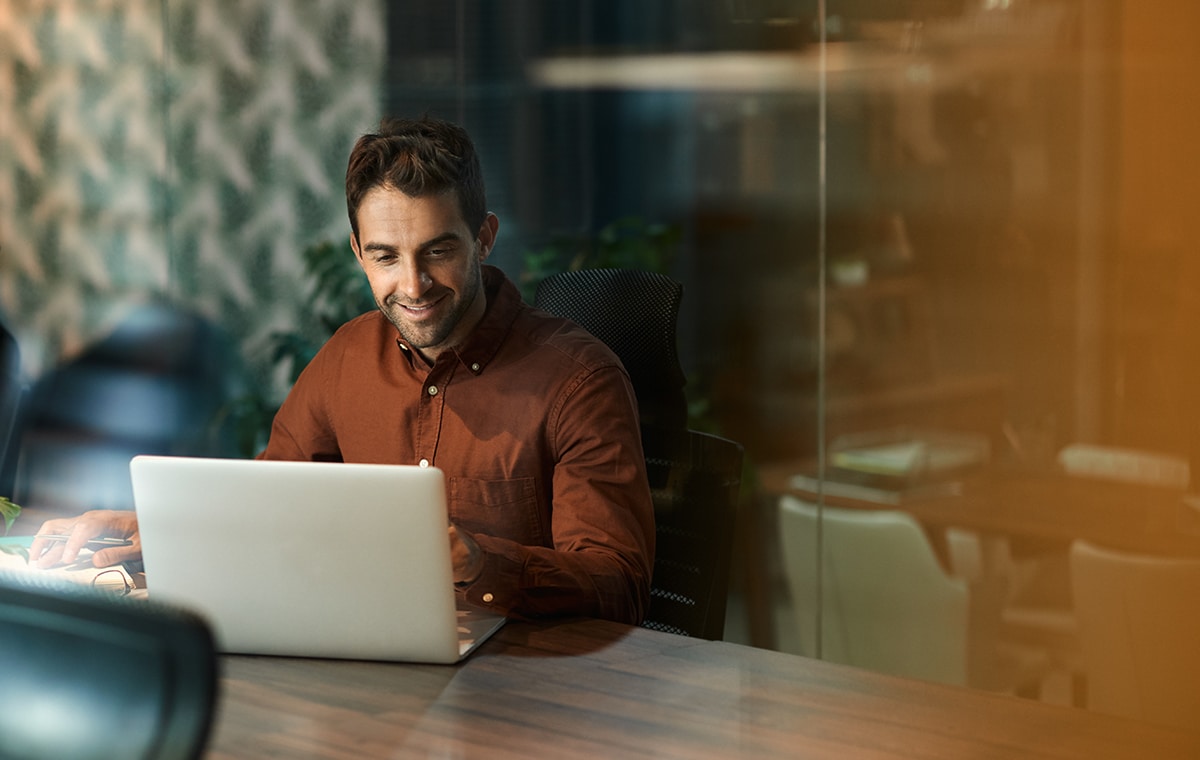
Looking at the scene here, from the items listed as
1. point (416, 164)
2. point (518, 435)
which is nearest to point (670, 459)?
point (518, 435)

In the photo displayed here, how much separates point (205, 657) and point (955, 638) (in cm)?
281

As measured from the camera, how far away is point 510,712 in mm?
1418

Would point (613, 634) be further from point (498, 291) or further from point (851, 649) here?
point (851, 649)

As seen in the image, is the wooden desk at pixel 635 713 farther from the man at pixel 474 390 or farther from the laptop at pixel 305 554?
the man at pixel 474 390

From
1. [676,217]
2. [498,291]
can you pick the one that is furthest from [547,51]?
[498,291]

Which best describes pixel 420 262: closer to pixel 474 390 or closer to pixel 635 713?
pixel 474 390

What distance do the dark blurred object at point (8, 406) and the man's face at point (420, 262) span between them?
1.15m

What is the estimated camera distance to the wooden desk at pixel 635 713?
132 centimetres

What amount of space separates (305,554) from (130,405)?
3.10 m

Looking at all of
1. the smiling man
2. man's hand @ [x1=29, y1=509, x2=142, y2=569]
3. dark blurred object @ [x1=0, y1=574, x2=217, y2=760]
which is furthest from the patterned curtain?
dark blurred object @ [x1=0, y1=574, x2=217, y2=760]

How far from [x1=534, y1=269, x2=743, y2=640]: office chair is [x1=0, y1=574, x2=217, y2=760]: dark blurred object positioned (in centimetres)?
151

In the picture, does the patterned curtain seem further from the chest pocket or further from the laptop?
the laptop

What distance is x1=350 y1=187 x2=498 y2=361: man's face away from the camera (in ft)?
6.66

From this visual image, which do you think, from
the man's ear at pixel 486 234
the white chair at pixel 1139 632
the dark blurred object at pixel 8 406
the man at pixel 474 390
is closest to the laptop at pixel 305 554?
the man at pixel 474 390
